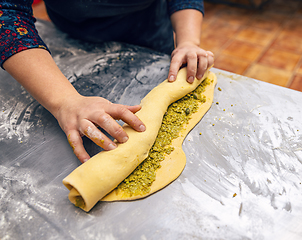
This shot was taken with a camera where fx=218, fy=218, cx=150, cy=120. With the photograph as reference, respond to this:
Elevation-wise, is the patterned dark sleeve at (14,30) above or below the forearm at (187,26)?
above

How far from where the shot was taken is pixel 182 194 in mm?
696

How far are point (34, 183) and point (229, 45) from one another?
2.58 metres

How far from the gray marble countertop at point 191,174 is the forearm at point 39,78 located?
0.46 feet

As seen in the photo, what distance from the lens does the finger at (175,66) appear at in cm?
99

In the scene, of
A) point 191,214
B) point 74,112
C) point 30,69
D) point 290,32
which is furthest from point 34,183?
point 290,32

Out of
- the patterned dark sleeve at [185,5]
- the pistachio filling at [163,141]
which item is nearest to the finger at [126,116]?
the pistachio filling at [163,141]

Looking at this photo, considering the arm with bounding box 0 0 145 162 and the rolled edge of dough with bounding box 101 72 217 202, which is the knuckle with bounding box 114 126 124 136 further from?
the rolled edge of dough with bounding box 101 72 217 202

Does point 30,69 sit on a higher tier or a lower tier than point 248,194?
higher

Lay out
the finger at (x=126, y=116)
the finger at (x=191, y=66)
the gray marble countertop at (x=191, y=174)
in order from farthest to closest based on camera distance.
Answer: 1. the finger at (x=191, y=66)
2. the finger at (x=126, y=116)
3. the gray marble countertop at (x=191, y=174)

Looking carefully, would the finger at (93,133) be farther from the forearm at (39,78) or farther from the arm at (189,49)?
the arm at (189,49)

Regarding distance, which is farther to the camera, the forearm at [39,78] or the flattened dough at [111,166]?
the forearm at [39,78]

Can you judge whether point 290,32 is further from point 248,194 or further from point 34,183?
point 34,183

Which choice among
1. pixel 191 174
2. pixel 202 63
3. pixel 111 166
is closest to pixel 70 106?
pixel 111 166

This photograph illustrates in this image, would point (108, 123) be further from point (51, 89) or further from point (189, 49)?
point (189, 49)
